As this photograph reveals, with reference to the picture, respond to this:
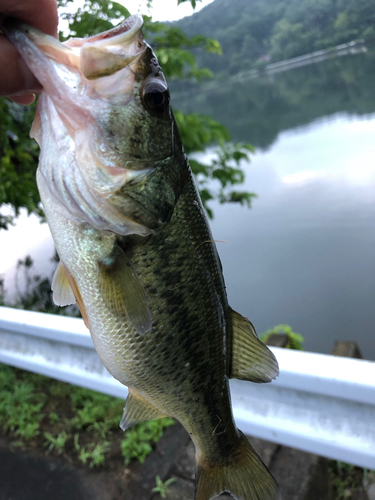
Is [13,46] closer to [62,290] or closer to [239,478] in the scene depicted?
[62,290]

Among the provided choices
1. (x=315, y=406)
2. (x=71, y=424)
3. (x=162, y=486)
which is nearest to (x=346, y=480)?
(x=315, y=406)

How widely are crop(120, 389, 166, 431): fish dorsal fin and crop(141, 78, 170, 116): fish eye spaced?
2.96 ft

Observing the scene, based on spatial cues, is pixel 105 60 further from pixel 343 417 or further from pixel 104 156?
pixel 343 417

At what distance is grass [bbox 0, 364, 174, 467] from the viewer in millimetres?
2363

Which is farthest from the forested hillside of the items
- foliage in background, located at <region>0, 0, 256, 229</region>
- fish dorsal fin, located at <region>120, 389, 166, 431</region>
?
fish dorsal fin, located at <region>120, 389, 166, 431</region>

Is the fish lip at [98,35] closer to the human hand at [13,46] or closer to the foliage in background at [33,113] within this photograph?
the human hand at [13,46]

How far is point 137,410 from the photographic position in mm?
1245

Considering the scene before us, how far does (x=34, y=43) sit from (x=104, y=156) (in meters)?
0.29

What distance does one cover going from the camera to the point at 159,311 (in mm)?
1067

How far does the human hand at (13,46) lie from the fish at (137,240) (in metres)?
0.03

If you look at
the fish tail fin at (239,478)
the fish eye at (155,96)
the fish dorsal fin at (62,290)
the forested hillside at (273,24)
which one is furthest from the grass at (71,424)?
the forested hillside at (273,24)

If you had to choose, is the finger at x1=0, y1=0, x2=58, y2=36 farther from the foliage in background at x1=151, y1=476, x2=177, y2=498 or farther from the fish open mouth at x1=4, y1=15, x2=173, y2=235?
the foliage in background at x1=151, y1=476, x2=177, y2=498

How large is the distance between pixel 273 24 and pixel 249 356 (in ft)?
54.6

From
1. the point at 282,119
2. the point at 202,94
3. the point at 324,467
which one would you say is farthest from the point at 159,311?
the point at 202,94
